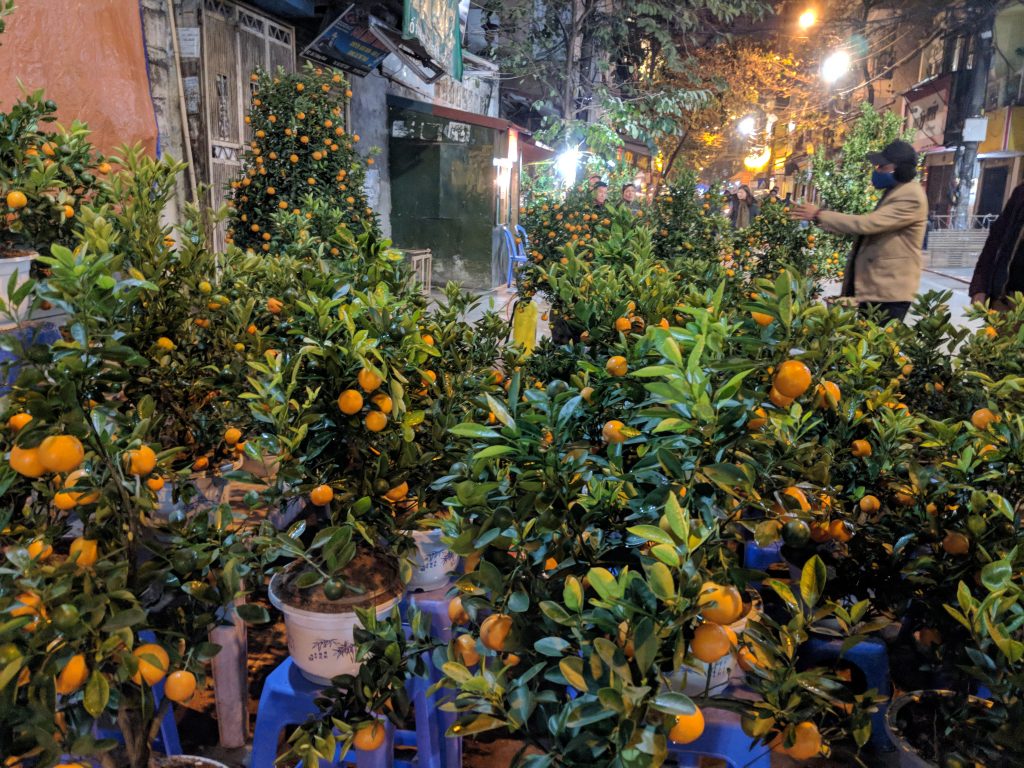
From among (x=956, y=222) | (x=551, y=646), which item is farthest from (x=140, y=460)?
(x=956, y=222)

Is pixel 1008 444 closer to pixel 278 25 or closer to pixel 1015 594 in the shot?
pixel 1015 594

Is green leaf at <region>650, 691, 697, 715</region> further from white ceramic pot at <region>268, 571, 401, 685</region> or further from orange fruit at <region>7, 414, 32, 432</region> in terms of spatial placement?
orange fruit at <region>7, 414, 32, 432</region>

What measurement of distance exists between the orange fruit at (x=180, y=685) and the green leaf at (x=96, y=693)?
0.15 metres

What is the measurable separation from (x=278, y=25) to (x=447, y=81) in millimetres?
6698

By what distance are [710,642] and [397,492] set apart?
1000 millimetres

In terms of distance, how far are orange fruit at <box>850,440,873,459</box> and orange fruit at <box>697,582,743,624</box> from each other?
1.19m

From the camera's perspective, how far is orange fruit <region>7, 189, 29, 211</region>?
2443 mm

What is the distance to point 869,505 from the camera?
79.5 inches

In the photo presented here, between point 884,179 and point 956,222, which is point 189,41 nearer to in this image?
point 884,179

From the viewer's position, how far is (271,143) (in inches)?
243

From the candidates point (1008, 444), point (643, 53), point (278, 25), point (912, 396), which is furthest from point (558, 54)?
point (1008, 444)

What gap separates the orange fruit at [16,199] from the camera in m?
2.44

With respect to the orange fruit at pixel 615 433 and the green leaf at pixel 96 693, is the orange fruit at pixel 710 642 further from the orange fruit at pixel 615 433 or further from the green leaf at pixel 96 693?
the green leaf at pixel 96 693

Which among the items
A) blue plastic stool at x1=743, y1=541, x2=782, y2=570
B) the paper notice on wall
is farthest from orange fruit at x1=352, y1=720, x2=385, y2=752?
the paper notice on wall
